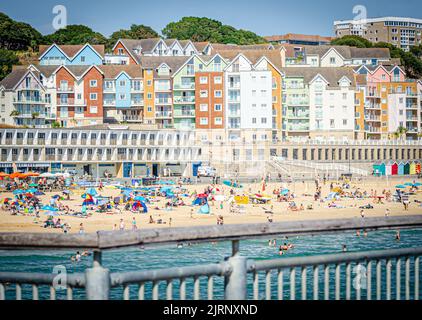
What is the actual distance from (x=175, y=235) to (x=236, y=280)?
596mm

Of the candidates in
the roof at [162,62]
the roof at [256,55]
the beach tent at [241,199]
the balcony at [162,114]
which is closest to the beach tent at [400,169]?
the roof at [256,55]

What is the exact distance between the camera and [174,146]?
8338 centimetres

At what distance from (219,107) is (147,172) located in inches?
532

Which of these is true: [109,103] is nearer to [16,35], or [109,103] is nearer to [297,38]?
[16,35]

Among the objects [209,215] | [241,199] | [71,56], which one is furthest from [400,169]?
[71,56]

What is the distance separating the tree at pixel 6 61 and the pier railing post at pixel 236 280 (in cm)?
10595

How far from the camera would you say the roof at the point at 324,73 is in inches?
3745

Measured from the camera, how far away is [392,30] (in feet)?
605

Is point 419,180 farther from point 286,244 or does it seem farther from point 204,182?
point 286,244

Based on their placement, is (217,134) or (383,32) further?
(383,32)

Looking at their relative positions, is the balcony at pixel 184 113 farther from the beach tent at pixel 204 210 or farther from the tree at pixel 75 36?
the tree at pixel 75 36

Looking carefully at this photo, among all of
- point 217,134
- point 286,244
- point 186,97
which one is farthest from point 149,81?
point 286,244
